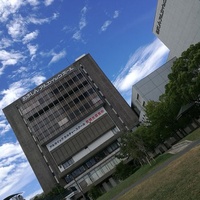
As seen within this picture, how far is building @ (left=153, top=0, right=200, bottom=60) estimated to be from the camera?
5456 centimetres

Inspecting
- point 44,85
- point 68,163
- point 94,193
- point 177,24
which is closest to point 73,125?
point 68,163

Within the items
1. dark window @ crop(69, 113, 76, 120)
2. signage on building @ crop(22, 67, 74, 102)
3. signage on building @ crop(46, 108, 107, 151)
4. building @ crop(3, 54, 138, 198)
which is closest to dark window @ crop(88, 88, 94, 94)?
building @ crop(3, 54, 138, 198)

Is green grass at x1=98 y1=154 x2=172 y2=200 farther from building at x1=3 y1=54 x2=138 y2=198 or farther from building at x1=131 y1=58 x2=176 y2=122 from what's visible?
building at x1=131 y1=58 x2=176 y2=122

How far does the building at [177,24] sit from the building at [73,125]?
2209 cm

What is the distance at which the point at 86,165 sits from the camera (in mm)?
69438

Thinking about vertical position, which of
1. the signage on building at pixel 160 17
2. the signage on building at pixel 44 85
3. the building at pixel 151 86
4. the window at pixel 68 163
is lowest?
the window at pixel 68 163

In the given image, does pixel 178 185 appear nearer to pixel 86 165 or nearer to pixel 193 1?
pixel 193 1

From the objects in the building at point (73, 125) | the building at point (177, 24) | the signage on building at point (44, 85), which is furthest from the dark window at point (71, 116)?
the building at point (177, 24)

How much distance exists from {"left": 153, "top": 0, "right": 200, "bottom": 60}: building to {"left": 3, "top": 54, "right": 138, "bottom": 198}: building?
22.1 meters

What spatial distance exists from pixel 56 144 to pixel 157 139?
3348cm

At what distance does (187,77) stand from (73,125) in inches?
1685

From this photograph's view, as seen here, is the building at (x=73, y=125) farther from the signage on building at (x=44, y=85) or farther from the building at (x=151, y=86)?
the building at (x=151, y=86)

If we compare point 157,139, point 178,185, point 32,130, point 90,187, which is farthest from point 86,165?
point 178,185

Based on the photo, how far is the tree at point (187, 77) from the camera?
36106mm
